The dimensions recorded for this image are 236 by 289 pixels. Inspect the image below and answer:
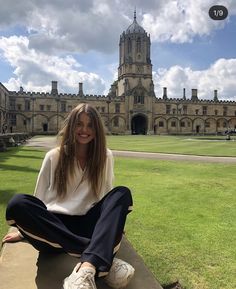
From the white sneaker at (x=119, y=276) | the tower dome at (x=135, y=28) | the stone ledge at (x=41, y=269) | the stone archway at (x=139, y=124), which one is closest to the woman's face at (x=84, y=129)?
the stone ledge at (x=41, y=269)

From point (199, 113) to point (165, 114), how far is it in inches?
349

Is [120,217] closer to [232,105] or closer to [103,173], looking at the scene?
[103,173]

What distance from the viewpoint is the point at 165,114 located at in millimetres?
81688

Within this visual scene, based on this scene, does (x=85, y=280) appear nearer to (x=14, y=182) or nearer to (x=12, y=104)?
(x=14, y=182)

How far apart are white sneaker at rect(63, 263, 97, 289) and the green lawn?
3.98ft

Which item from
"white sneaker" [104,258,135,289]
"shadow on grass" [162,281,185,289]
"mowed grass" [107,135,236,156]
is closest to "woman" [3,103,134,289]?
"white sneaker" [104,258,135,289]

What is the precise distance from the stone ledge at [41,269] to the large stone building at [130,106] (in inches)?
2734

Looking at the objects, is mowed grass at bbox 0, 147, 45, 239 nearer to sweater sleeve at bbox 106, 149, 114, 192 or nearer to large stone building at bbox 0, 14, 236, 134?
sweater sleeve at bbox 106, 149, 114, 192

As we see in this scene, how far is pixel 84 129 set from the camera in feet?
12.7

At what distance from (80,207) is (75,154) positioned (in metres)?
0.54

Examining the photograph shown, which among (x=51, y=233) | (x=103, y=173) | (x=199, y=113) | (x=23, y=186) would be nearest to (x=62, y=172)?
(x=103, y=173)

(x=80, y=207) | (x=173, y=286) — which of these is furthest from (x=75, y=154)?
(x=173, y=286)

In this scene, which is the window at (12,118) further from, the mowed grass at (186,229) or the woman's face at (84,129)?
the woman's face at (84,129)

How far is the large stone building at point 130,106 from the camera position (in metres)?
74.9
